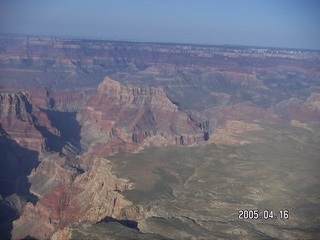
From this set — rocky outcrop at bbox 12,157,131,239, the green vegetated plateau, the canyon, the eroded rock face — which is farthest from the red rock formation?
rocky outcrop at bbox 12,157,131,239

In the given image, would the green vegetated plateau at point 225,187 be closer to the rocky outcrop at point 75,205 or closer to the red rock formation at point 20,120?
the rocky outcrop at point 75,205

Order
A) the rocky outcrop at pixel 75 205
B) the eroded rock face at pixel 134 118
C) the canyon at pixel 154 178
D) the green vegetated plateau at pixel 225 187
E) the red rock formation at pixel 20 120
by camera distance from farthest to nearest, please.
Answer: the eroded rock face at pixel 134 118
the red rock formation at pixel 20 120
the rocky outcrop at pixel 75 205
the canyon at pixel 154 178
the green vegetated plateau at pixel 225 187

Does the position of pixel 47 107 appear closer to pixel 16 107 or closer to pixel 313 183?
pixel 16 107

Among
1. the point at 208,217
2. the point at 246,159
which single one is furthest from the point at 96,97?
the point at 208,217

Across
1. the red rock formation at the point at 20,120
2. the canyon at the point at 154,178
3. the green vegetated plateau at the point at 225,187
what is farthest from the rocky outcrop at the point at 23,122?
the green vegetated plateau at the point at 225,187

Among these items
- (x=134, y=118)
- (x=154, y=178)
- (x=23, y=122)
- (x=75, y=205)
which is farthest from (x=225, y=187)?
(x=134, y=118)

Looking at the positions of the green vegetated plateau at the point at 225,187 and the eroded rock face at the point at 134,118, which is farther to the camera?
the eroded rock face at the point at 134,118

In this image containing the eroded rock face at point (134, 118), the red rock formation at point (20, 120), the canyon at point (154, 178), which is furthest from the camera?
the eroded rock face at point (134, 118)
